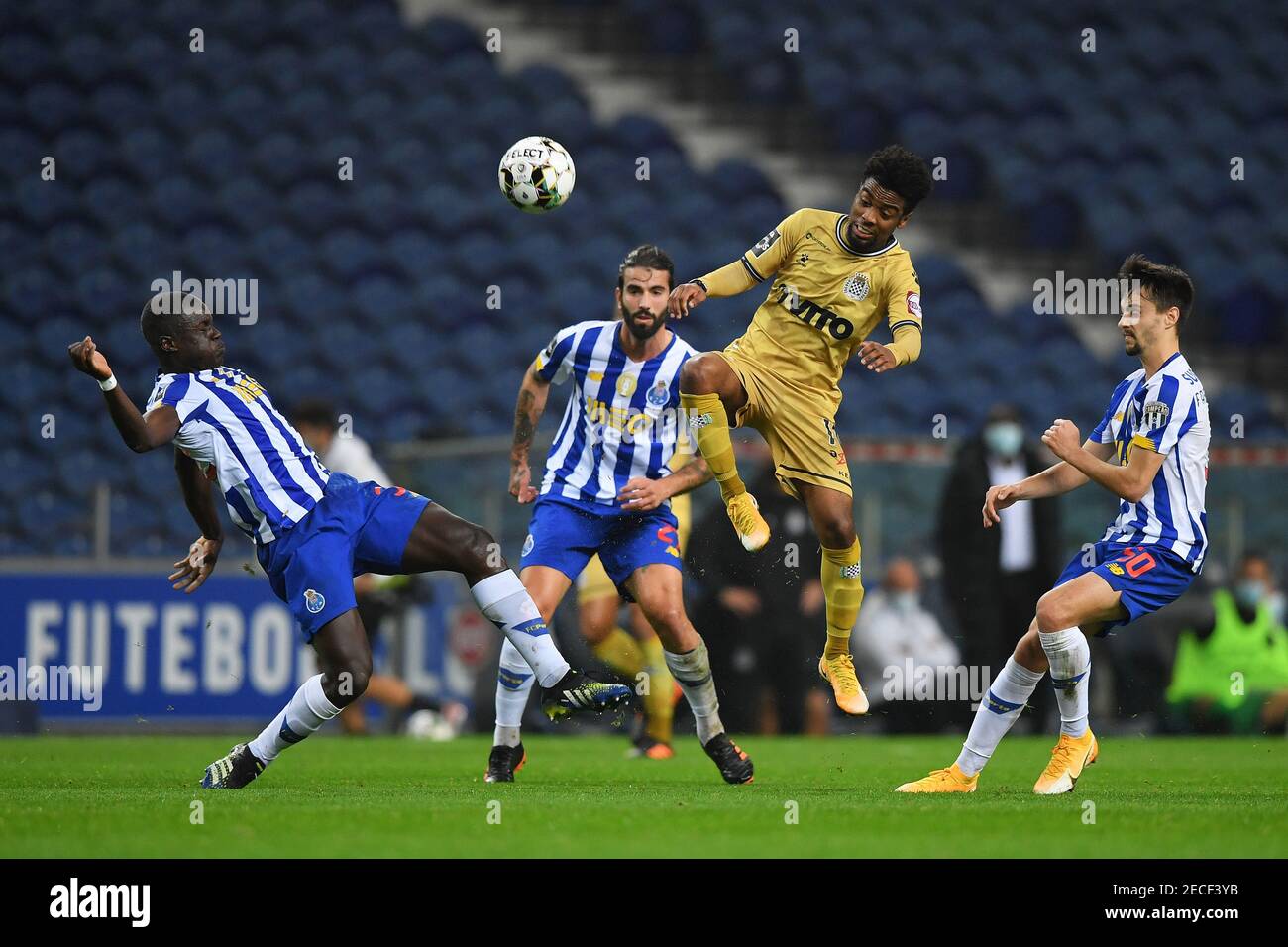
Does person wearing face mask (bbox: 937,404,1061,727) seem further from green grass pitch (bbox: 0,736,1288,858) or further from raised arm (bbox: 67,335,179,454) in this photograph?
raised arm (bbox: 67,335,179,454)

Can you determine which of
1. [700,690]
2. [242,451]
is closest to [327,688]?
[242,451]

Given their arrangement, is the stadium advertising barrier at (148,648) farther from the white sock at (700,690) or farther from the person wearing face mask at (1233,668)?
the person wearing face mask at (1233,668)

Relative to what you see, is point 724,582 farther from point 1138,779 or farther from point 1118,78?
point 1118,78

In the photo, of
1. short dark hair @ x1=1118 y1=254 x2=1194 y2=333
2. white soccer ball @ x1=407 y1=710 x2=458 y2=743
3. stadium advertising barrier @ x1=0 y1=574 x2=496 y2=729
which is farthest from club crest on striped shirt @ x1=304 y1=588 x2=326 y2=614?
white soccer ball @ x1=407 y1=710 x2=458 y2=743

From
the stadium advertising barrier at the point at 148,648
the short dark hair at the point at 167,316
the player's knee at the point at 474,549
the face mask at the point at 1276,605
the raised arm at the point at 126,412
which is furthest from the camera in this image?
the face mask at the point at 1276,605

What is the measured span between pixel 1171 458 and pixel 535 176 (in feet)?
10.6

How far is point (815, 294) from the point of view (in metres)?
8.24

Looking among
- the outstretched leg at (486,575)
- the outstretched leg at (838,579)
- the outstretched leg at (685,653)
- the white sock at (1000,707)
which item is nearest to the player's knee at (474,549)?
the outstretched leg at (486,575)

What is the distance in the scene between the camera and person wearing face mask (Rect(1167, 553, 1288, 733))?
43.8 ft

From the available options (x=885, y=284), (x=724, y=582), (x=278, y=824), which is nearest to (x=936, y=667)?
(x=724, y=582)

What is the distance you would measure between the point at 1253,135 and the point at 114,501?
13.4 metres

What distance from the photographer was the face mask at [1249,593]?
13.5 meters

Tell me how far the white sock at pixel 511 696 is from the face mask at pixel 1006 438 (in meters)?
5.63

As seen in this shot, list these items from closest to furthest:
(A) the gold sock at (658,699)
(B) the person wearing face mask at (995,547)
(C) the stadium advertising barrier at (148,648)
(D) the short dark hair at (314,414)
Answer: (A) the gold sock at (658,699)
(D) the short dark hair at (314,414)
(C) the stadium advertising barrier at (148,648)
(B) the person wearing face mask at (995,547)
